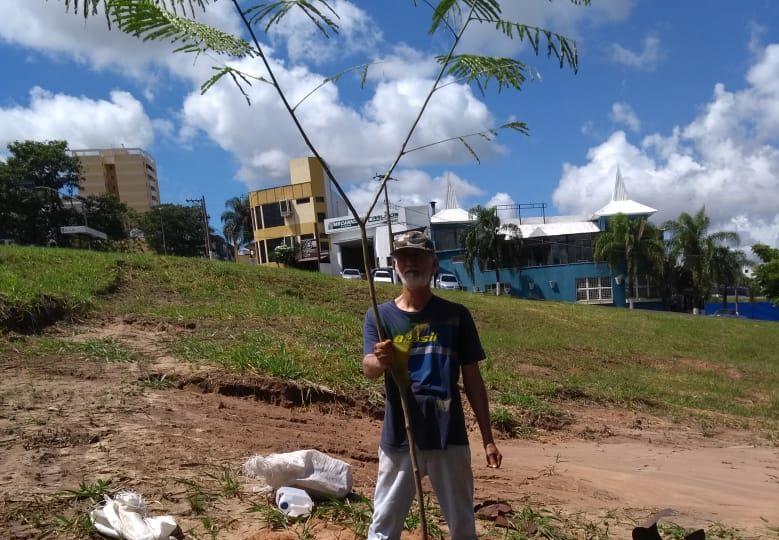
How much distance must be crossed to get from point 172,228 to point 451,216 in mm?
24859

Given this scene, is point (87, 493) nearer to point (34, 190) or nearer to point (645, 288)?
point (34, 190)

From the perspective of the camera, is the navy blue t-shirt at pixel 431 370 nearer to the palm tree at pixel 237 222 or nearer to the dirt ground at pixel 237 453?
the dirt ground at pixel 237 453

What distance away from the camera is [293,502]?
11.1ft

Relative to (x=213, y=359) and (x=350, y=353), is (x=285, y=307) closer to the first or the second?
(x=350, y=353)

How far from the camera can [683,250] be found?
133ft

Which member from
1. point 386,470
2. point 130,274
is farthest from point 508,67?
point 130,274

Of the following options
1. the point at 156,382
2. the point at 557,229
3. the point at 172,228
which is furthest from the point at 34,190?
the point at 156,382

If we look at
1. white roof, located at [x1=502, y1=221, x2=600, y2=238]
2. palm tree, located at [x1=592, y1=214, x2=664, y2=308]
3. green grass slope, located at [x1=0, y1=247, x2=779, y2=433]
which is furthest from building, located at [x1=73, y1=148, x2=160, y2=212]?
green grass slope, located at [x1=0, y1=247, x2=779, y2=433]

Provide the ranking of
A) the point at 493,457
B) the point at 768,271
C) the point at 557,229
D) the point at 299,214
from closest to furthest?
the point at 493,457
the point at 768,271
the point at 557,229
the point at 299,214

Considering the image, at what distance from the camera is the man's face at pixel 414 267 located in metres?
2.59

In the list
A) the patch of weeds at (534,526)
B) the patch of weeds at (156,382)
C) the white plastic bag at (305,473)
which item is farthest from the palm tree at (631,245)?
the white plastic bag at (305,473)

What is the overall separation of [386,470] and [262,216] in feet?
169

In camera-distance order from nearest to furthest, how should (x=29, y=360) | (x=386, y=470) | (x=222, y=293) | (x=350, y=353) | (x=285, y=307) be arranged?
1. (x=386, y=470)
2. (x=29, y=360)
3. (x=350, y=353)
4. (x=285, y=307)
5. (x=222, y=293)

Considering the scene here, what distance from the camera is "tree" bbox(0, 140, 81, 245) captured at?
36.8 m
